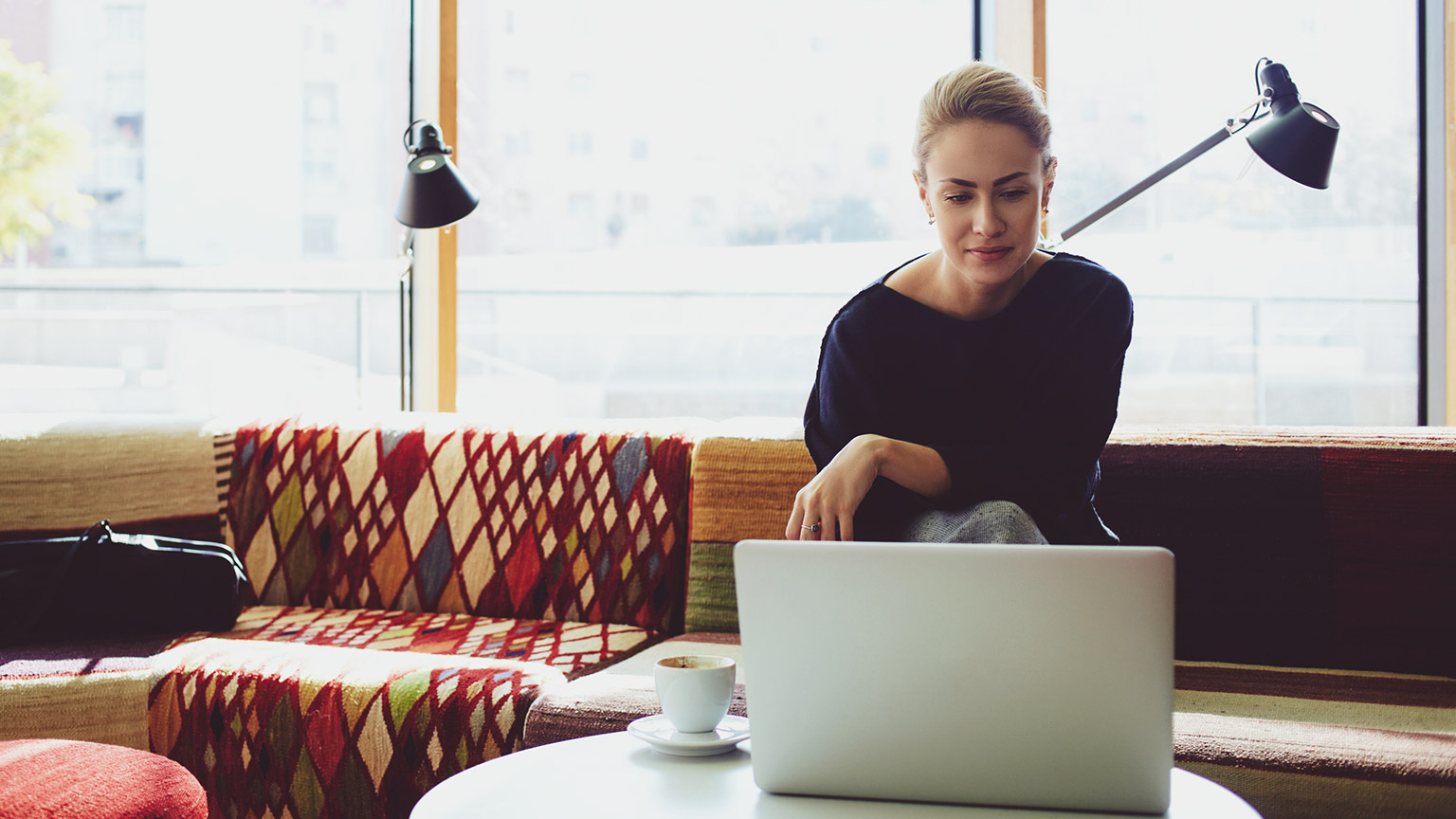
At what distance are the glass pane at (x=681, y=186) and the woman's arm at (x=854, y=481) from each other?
1.77m

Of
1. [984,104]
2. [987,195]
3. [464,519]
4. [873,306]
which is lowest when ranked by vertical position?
[464,519]

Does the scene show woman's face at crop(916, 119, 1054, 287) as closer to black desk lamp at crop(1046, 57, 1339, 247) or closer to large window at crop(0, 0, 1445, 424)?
black desk lamp at crop(1046, 57, 1339, 247)

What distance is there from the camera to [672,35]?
2957mm

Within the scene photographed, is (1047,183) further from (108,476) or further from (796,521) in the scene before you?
(108,476)

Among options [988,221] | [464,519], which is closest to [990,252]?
[988,221]

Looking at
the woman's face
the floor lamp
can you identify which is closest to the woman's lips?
the woman's face

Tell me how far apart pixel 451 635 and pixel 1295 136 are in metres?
1.61

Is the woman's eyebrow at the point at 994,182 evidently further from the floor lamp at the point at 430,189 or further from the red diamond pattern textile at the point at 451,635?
the floor lamp at the point at 430,189

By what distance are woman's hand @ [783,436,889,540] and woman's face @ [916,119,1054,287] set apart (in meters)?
0.27

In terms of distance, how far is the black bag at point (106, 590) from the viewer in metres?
1.89

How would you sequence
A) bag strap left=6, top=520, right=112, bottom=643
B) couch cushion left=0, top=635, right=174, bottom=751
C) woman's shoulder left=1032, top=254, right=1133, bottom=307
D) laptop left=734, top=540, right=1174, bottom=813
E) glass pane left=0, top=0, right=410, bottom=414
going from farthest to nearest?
1. glass pane left=0, top=0, right=410, bottom=414
2. bag strap left=6, top=520, right=112, bottom=643
3. couch cushion left=0, top=635, right=174, bottom=751
4. woman's shoulder left=1032, top=254, right=1133, bottom=307
5. laptop left=734, top=540, right=1174, bottom=813

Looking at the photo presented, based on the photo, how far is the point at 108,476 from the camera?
2184 mm

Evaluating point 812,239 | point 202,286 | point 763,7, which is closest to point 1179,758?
point 812,239

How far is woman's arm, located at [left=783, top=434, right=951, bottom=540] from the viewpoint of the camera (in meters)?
1.13
